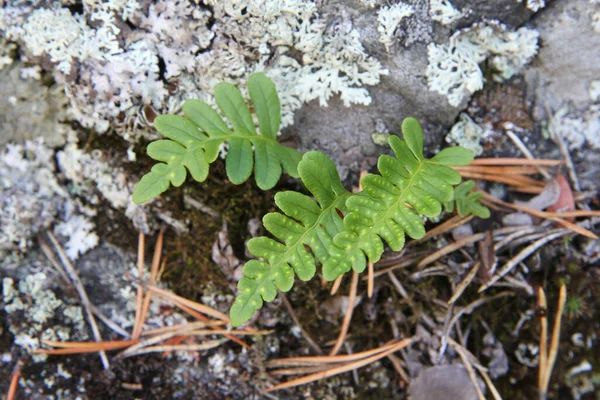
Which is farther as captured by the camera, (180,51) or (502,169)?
(502,169)

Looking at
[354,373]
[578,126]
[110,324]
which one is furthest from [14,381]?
[578,126]

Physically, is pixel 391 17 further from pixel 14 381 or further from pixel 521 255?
pixel 14 381

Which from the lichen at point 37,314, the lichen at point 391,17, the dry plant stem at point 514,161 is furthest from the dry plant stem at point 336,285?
the lichen at point 37,314

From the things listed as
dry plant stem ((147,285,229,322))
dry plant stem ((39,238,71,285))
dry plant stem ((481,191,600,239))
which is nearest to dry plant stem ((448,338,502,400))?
dry plant stem ((481,191,600,239))

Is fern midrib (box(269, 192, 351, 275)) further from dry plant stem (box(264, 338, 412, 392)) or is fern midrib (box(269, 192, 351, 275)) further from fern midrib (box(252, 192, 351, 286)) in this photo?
dry plant stem (box(264, 338, 412, 392))

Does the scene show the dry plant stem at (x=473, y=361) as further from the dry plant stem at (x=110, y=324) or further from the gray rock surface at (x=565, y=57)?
the dry plant stem at (x=110, y=324)

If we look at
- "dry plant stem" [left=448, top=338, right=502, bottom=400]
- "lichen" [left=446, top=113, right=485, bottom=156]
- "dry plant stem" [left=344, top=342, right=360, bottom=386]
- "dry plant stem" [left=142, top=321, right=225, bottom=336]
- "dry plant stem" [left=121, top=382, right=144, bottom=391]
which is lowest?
"dry plant stem" [left=121, top=382, right=144, bottom=391]
